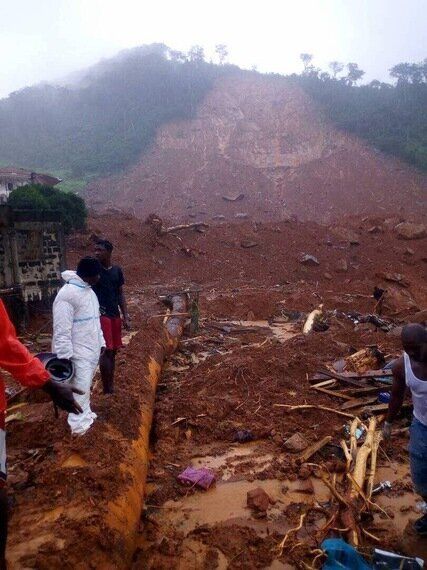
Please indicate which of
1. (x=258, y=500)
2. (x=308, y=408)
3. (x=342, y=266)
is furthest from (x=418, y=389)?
(x=342, y=266)

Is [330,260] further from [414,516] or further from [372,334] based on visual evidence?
[414,516]

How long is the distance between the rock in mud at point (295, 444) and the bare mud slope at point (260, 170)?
78.8 ft

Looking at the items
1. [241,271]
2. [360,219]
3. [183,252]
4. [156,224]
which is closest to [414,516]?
[241,271]

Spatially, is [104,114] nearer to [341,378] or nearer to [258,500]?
[341,378]

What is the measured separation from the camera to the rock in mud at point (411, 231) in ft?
69.5

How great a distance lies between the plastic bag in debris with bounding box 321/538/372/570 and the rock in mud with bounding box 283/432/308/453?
1704 mm

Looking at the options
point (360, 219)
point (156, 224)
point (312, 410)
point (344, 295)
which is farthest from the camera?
point (360, 219)

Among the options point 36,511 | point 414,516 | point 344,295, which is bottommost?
point 344,295

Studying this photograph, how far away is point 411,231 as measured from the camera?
2130 cm

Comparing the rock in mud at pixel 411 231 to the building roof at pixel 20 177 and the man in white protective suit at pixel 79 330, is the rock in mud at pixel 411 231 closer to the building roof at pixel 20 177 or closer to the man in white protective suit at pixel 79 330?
the building roof at pixel 20 177

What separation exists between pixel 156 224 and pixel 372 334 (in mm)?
13709

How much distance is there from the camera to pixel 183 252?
19.9 meters

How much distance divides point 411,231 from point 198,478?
66.1 feet

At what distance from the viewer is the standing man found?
4836 mm
